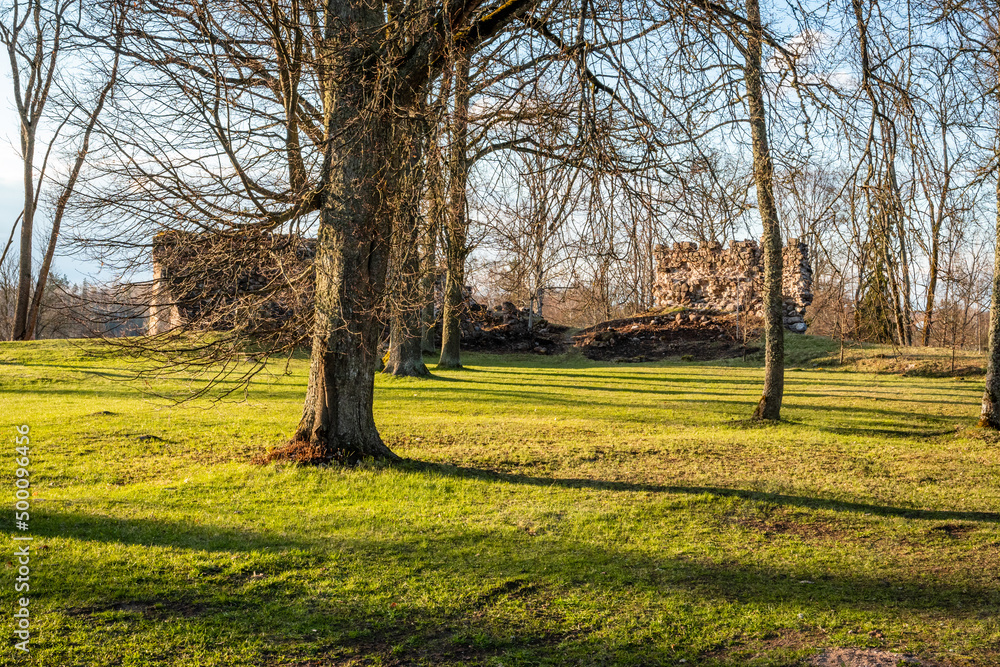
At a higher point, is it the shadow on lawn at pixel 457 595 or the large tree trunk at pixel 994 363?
the large tree trunk at pixel 994 363

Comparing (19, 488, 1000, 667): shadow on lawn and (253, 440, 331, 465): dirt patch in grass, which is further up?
(253, 440, 331, 465): dirt patch in grass

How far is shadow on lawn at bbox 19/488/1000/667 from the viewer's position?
3744 millimetres

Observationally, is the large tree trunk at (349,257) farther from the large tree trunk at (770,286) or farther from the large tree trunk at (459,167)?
the large tree trunk at (770,286)

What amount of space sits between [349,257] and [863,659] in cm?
557

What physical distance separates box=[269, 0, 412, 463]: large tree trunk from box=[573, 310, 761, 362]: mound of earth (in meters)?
18.9

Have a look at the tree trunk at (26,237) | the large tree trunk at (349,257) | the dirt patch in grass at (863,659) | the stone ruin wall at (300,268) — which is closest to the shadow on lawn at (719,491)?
the large tree trunk at (349,257)

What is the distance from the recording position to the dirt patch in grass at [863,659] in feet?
11.7

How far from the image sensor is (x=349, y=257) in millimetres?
7207

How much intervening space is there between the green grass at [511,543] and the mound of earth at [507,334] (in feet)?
57.7

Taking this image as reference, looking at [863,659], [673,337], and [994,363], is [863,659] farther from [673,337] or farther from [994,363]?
[673,337]

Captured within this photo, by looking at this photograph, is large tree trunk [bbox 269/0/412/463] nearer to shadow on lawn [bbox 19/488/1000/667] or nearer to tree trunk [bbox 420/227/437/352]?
tree trunk [bbox 420/227/437/352]

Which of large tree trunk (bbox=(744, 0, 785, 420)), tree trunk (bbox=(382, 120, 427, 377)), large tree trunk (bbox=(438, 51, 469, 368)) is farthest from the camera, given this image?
large tree trunk (bbox=(744, 0, 785, 420))

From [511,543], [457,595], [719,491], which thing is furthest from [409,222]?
[719,491]

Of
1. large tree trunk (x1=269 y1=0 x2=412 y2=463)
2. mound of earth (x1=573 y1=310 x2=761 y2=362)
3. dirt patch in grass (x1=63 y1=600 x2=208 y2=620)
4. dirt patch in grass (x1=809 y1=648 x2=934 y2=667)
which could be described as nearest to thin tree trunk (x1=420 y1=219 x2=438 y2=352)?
large tree trunk (x1=269 y1=0 x2=412 y2=463)
